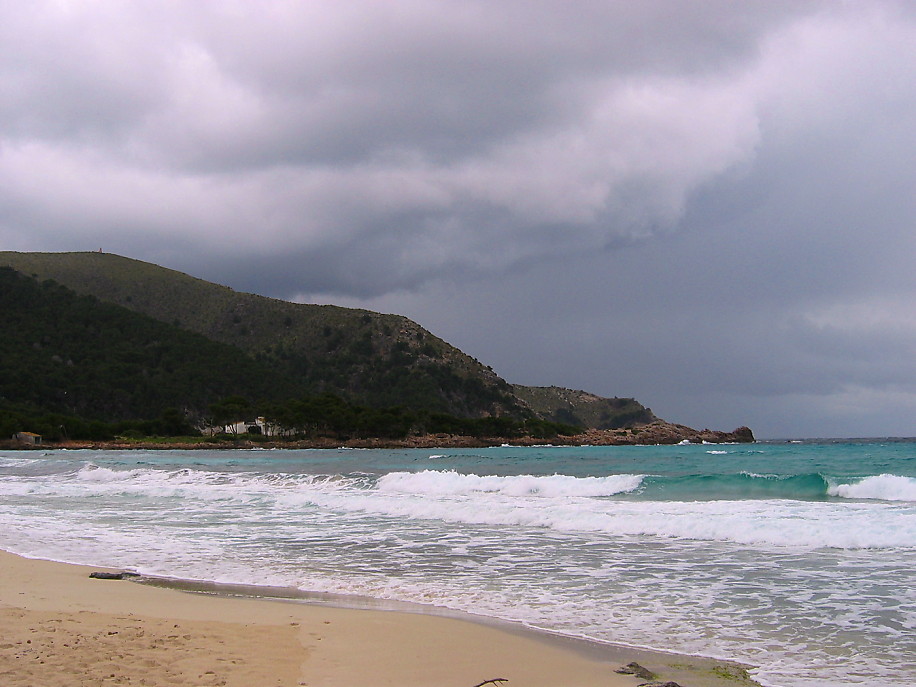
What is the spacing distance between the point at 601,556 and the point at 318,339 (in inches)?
6083

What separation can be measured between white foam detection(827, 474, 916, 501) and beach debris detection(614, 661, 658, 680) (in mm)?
20720

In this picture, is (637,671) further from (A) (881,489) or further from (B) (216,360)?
(B) (216,360)

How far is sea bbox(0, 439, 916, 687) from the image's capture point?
798cm

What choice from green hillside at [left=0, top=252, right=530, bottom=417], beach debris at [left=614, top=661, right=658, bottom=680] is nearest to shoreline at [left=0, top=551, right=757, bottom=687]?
beach debris at [left=614, top=661, right=658, bottom=680]

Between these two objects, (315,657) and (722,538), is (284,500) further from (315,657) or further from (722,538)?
(315,657)

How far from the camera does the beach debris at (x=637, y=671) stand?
6.36 m

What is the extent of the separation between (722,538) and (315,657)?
1049 centimetres

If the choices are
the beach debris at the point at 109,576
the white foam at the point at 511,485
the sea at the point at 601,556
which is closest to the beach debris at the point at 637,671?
the sea at the point at 601,556

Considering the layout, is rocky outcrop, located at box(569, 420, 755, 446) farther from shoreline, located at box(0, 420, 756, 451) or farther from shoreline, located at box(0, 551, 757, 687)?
shoreline, located at box(0, 551, 757, 687)

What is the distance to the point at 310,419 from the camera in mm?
117062

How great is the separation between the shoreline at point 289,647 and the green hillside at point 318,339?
→ 14210cm

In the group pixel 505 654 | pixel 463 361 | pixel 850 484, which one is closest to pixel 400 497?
pixel 850 484

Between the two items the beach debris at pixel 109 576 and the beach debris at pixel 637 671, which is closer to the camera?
the beach debris at pixel 637 671

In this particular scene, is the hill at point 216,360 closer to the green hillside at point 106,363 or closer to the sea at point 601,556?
the green hillside at point 106,363
